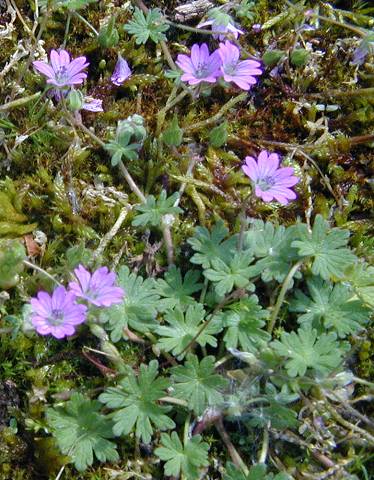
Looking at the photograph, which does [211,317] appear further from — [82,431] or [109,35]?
[109,35]

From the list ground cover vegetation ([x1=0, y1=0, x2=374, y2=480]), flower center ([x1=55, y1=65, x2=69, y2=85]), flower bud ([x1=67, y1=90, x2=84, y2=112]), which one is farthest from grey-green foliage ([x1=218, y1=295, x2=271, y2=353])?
flower center ([x1=55, y1=65, x2=69, y2=85])

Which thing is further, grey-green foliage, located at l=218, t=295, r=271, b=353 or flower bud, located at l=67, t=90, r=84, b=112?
flower bud, located at l=67, t=90, r=84, b=112

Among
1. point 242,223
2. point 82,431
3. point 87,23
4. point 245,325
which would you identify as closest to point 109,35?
point 87,23

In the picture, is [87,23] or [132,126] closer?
[132,126]

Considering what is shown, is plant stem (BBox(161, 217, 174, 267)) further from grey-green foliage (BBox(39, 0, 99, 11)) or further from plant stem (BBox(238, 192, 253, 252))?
grey-green foliage (BBox(39, 0, 99, 11))

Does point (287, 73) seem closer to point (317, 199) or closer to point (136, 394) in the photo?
point (317, 199)

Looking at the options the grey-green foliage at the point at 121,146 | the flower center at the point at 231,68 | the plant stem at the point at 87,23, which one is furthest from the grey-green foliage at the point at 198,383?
the plant stem at the point at 87,23
